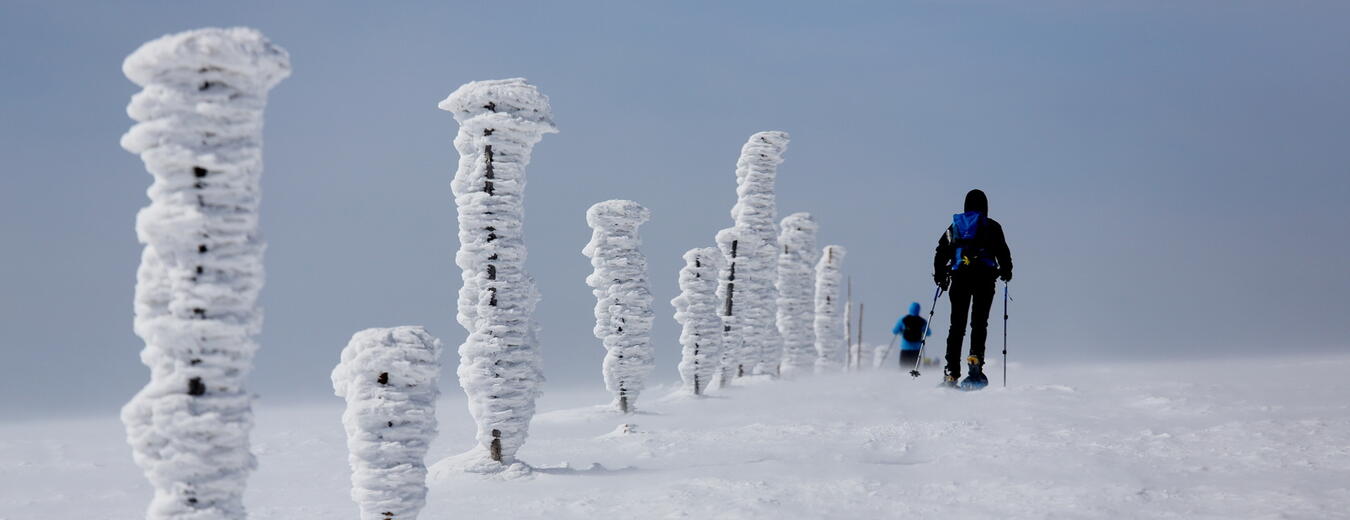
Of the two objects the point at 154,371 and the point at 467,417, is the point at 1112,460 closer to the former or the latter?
the point at 154,371

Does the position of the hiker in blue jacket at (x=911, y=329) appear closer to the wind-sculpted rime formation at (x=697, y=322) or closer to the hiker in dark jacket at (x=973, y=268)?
the wind-sculpted rime formation at (x=697, y=322)

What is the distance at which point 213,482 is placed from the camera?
7180mm

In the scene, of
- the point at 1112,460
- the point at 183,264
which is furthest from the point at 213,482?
the point at 1112,460

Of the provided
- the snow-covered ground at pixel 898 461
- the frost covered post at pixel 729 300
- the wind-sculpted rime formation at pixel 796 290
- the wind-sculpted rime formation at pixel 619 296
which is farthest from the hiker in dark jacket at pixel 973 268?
the wind-sculpted rime formation at pixel 796 290

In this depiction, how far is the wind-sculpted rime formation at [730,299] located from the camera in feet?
88.1

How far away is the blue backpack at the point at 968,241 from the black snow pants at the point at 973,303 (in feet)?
0.52

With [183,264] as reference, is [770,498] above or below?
below

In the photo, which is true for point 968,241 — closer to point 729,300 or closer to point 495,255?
point 495,255

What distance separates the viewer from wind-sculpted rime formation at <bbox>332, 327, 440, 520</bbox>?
9062 millimetres

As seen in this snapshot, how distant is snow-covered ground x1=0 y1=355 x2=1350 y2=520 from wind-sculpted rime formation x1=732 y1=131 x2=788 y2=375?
6903 millimetres

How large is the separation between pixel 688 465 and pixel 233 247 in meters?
8.39

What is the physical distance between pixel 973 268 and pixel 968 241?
1.54 feet

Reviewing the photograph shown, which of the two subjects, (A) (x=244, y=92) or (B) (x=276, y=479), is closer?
(A) (x=244, y=92)

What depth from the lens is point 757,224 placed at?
1088 inches
